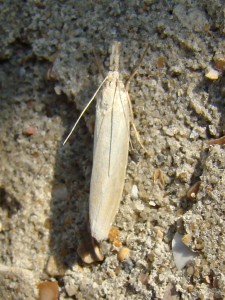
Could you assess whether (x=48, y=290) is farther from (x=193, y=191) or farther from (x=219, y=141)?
(x=219, y=141)

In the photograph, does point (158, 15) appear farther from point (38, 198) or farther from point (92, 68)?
point (38, 198)

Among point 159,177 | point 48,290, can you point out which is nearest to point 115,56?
point 159,177

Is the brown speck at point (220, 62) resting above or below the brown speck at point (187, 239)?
above

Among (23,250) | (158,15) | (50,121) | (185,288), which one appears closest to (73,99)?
(50,121)

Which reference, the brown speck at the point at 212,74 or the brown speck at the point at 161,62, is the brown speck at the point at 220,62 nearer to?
the brown speck at the point at 212,74

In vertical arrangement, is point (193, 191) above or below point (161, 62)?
below

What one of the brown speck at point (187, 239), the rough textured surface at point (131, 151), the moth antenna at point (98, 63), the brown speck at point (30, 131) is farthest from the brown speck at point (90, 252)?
the moth antenna at point (98, 63)

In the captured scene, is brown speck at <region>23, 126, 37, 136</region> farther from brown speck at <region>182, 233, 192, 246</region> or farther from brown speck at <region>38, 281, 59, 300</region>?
brown speck at <region>182, 233, 192, 246</region>
